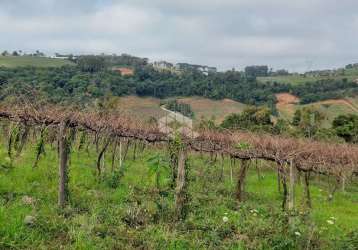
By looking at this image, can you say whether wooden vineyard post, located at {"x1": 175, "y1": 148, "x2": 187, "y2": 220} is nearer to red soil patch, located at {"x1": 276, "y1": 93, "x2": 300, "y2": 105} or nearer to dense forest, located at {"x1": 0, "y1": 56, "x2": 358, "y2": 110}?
dense forest, located at {"x1": 0, "y1": 56, "x2": 358, "y2": 110}

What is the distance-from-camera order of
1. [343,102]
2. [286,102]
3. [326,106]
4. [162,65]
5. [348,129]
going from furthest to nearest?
1. [162,65]
2. [286,102]
3. [343,102]
4. [326,106]
5. [348,129]

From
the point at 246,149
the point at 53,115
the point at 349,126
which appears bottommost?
the point at 349,126

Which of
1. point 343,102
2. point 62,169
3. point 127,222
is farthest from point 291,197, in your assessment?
point 343,102

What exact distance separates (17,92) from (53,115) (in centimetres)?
94

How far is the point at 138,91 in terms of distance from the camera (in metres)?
51.6

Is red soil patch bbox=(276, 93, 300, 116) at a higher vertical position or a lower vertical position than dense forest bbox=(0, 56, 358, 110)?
lower

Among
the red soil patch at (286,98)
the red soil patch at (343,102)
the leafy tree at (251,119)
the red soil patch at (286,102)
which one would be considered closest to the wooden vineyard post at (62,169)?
the leafy tree at (251,119)

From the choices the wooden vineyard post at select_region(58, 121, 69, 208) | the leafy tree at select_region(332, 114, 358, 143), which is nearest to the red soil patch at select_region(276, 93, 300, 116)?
the leafy tree at select_region(332, 114, 358, 143)

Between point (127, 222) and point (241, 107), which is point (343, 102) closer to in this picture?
point (241, 107)

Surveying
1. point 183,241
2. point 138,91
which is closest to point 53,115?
point 183,241

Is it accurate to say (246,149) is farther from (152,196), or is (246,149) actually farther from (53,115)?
(53,115)

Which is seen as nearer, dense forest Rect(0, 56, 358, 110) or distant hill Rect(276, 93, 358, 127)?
dense forest Rect(0, 56, 358, 110)

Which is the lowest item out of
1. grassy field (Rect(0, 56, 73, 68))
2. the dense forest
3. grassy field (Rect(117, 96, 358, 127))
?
grassy field (Rect(117, 96, 358, 127))

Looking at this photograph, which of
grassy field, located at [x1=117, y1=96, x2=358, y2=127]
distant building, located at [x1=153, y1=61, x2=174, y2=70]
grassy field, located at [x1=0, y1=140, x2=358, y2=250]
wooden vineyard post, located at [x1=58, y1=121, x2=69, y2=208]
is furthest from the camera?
distant building, located at [x1=153, y1=61, x2=174, y2=70]
